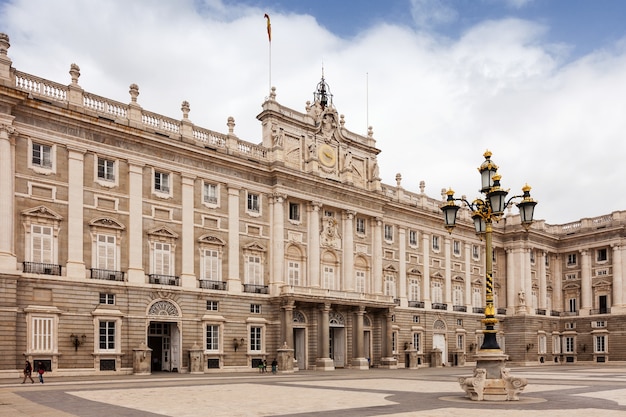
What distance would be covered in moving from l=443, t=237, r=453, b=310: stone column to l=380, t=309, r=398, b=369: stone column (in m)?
11.4

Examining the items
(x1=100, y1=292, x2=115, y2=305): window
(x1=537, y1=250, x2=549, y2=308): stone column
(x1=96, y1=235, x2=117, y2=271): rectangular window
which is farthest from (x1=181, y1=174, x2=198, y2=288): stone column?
(x1=537, y1=250, x2=549, y2=308): stone column

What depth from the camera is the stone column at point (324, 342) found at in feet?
155

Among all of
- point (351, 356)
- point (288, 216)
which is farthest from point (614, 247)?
point (288, 216)

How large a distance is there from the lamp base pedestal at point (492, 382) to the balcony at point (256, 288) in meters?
25.7

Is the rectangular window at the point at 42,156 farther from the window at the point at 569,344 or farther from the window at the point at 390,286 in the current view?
the window at the point at 569,344

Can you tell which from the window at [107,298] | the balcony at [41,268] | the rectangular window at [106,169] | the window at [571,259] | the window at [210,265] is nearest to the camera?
the balcony at [41,268]

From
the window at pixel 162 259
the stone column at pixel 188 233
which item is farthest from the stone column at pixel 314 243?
the window at pixel 162 259

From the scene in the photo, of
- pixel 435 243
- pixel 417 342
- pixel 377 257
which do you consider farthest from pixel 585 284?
pixel 377 257

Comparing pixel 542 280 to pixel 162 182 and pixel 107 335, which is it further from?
pixel 107 335

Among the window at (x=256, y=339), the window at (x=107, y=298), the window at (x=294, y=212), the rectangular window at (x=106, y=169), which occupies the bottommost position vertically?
the window at (x=256, y=339)

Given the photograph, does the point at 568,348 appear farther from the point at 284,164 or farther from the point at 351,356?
the point at 284,164

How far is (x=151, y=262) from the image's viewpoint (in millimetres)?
41000

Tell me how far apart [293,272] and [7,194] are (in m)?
21.6

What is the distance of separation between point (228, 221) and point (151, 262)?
22.2 ft
